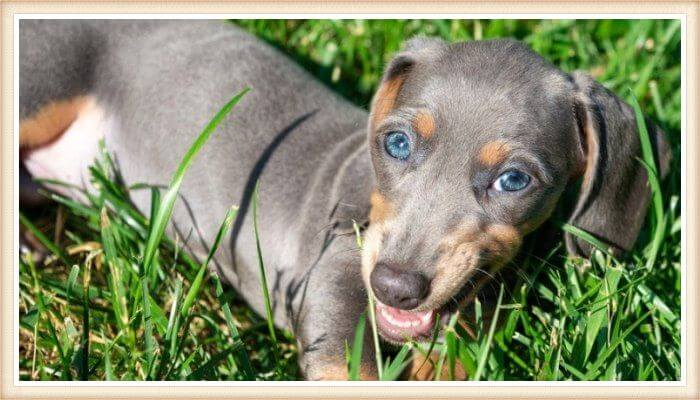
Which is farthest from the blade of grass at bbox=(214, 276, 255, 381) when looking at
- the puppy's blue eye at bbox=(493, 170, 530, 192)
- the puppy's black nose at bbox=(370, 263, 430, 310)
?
the puppy's blue eye at bbox=(493, 170, 530, 192)

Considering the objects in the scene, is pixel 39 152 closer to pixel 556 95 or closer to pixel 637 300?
pixel 556 95

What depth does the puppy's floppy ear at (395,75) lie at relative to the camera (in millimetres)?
3789

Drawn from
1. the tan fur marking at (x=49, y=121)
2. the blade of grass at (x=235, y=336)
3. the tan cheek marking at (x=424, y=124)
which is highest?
the tan cheek marking at (x=424, y=124)

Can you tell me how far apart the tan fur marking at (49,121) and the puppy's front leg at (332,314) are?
1.78 metres

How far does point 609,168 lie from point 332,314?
1.38 meters

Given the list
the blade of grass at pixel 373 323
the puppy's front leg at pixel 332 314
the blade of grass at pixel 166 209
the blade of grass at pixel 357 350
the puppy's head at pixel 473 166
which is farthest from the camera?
the puppy's front leg at pixel 332 314

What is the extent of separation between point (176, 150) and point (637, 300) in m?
2.49

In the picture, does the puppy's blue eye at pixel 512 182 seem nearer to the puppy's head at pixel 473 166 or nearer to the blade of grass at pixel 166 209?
the puppy's head at pixel 473 166

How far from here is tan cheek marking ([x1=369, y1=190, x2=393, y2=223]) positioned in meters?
3.43

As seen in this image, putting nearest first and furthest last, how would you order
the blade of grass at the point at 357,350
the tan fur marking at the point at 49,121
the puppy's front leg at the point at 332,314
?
1. the blade of grass at the point at 357,350
2. the puppy's front leg at the point at 332,314
3. the tan fur marking at the point at 49,121

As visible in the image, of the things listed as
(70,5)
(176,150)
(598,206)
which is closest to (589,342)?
(598,206)

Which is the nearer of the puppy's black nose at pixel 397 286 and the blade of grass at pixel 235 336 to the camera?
the puppy's black nose at pixel 397 286

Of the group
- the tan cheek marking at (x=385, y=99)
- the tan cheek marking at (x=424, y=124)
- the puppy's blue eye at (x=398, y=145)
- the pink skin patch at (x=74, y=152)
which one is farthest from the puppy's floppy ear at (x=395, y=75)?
the pink skin patch at (x=74, y=152)

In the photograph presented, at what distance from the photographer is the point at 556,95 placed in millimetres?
3486
